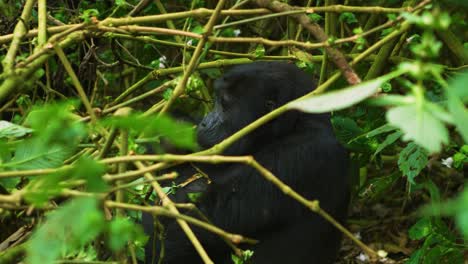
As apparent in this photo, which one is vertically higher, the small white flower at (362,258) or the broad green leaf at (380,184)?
the broad green leaf at (380,184)

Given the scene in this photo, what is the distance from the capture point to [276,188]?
3176mm

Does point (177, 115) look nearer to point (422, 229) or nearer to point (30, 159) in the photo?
point (422, 229)

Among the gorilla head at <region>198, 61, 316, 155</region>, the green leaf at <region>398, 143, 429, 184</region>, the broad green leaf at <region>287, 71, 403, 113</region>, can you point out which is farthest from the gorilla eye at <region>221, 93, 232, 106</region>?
the broad green leaf at <region>287, 71, 403, 113</region>

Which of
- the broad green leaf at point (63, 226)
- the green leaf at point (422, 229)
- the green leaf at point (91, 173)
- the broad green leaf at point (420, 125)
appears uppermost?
the broad green leaf at point (420, 125)

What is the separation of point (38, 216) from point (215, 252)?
1388mm

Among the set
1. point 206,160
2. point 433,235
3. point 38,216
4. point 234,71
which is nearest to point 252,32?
point 234,71

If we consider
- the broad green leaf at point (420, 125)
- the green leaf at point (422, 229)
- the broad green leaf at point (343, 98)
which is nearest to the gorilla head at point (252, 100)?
the green leaf at point (422, 229)

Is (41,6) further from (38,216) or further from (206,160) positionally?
(206,160)

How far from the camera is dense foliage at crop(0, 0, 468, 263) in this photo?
1204 mm

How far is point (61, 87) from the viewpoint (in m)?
4.02

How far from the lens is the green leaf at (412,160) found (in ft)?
9.77

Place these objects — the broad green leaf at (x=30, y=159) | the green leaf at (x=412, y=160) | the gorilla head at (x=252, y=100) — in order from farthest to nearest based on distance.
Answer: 1. the gorilla head at (x=252, y=100)
2. the green leaf at (x=412, y=160)
3. the broad green leaf at (x=30, y=159)

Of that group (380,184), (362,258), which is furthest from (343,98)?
(362,258)

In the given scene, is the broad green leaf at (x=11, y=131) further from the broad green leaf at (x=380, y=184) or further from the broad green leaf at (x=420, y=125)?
the broad green leaf at (x=380, y=184)
